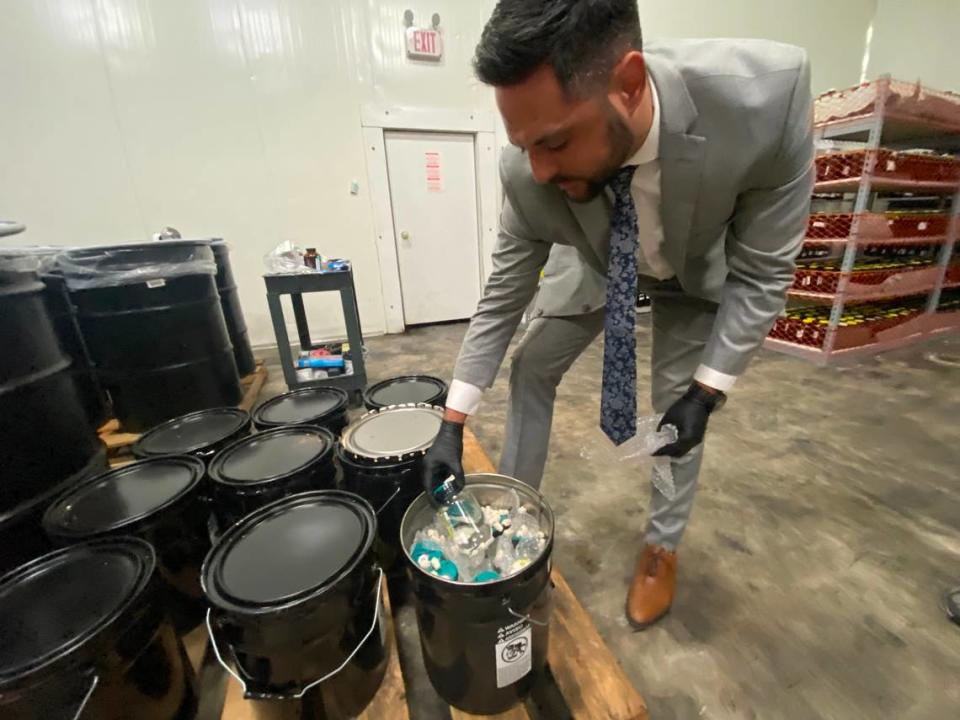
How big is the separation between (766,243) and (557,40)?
0.51 metres

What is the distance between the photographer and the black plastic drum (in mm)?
1422

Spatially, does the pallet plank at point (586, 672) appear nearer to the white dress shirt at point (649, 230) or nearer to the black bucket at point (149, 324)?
the white dress shirt at point (649, 230)

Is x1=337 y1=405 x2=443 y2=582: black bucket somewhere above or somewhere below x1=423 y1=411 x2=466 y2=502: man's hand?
below

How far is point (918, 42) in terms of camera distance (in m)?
4.19

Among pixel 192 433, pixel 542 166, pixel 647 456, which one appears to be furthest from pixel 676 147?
pixel 192 433

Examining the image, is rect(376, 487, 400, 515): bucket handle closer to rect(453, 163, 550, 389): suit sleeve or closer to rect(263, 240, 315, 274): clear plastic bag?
rect(453, 163, 550, 389): suit sleeve

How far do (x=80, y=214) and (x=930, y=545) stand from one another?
472cm

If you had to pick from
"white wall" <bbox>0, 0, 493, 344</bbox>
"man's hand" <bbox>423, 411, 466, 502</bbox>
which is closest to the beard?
"man's hand" <bbox>423, 411, 466, 502</bbox>

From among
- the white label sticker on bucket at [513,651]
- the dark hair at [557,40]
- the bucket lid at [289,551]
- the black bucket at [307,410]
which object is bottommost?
the white label sticker on bucket at [513,651]

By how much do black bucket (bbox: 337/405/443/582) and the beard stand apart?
25.8 inches

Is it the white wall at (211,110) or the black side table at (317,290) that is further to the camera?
the white wall at (211,110)

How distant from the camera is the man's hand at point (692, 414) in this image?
2.66 ft

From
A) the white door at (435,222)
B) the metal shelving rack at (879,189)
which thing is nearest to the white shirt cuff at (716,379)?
the metal shelving rack at (879,189)

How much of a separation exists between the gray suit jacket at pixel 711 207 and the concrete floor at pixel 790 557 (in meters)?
0.68
